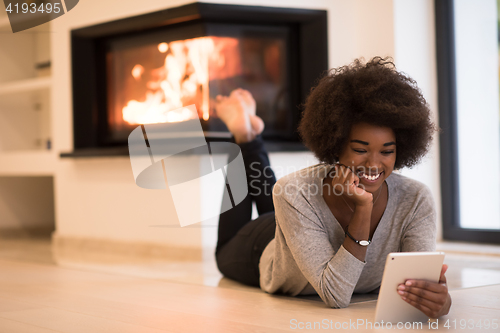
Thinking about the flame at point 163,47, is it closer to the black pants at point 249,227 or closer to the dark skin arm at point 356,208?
the black pants at point 249,227

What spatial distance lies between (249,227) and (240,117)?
0.50 meters

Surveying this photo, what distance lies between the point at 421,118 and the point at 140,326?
91 cm

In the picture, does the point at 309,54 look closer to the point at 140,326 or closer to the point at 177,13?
the point at 177,13

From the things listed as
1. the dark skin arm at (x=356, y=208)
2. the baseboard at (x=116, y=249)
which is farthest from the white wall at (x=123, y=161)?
the dark skin arm at (x=356, y=208)

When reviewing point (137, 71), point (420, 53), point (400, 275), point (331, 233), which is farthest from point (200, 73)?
point (400, 275)

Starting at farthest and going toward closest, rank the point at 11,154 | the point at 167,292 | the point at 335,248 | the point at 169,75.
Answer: the point at 11,154, the point at 169,75, the point at 167,292, the point at 335,248

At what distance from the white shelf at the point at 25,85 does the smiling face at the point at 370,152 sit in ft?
8.87

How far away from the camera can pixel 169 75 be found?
3.06 meters

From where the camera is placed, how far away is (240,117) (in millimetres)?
2260

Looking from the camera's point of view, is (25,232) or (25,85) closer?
(25,85)

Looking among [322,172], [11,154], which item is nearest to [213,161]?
[322,172]

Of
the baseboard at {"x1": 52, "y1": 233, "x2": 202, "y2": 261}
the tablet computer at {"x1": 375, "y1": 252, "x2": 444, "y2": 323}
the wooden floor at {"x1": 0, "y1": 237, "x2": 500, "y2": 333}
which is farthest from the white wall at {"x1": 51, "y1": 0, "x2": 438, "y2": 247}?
the tablet computer at {"x1": 375, "y1": 252, "x2": 444, "y2": 323}

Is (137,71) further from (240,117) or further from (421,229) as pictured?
(421,229)

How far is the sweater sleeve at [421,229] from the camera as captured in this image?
1496 mm
